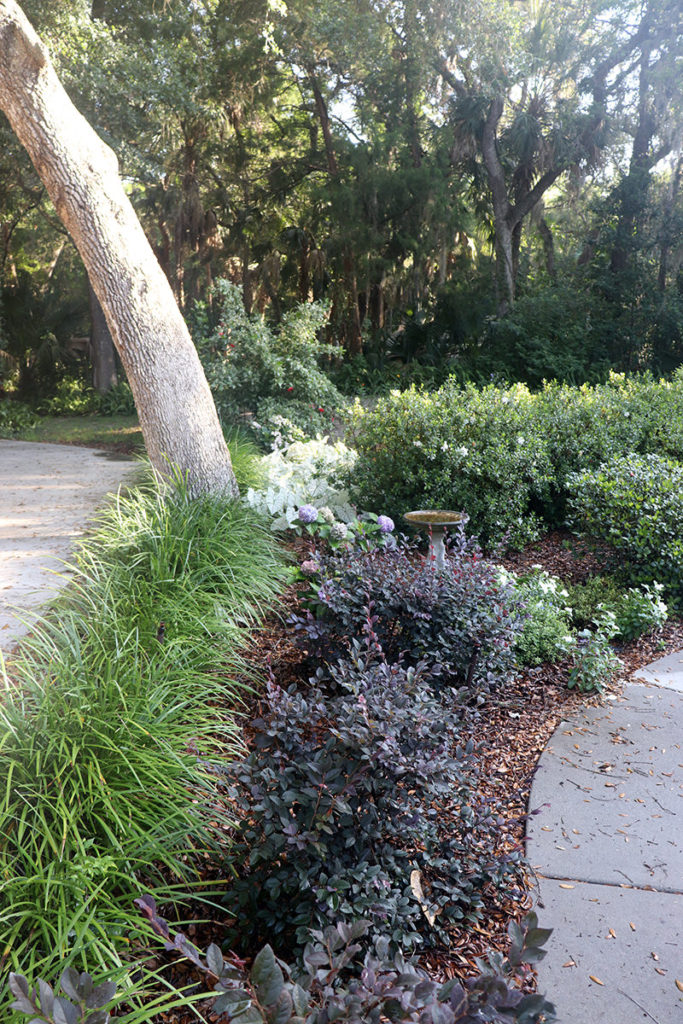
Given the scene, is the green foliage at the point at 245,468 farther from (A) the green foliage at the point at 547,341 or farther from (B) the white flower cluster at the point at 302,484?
(A) the green foliage at the point at 547,341

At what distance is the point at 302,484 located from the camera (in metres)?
5.68

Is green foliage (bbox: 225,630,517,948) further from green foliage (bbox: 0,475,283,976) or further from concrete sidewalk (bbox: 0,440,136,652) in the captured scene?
concrete sidewalk (bbox: 0,440,136,652)

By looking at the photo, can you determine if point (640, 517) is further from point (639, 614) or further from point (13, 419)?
point (13, 419)

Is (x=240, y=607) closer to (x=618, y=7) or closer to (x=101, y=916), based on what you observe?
(x=101, y=916)

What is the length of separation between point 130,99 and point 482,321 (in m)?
7.80

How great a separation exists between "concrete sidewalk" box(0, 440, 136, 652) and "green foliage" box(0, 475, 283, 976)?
319mm

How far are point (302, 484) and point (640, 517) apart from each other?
2.39 m

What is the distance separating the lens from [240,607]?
3.65m

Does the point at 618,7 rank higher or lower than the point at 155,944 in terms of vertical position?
higher

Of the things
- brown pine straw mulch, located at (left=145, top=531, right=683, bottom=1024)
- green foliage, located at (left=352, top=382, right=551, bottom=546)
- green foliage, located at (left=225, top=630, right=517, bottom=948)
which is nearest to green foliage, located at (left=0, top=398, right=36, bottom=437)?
green foliage, located at (left=352, top=382, right=551, bottom=546)

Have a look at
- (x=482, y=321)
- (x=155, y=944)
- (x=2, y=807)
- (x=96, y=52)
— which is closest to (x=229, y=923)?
(x=155, y=944)

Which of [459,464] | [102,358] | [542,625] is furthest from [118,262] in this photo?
[102,358]

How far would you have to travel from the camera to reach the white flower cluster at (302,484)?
5348 mm

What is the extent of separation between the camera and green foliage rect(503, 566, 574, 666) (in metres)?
3.82
